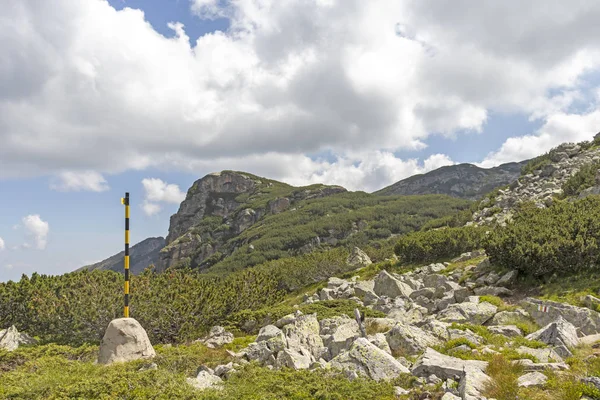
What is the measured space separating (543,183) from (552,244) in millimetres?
30325

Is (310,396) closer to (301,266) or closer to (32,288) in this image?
(32,288)

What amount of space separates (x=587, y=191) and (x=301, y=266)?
33.0 metres

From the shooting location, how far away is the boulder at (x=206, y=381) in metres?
9.47

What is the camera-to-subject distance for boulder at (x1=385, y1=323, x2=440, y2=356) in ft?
39.0

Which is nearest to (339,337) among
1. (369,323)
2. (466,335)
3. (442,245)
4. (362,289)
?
(369,323)

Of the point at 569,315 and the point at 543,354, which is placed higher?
the point at 543,354

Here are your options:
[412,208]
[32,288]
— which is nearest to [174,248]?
[412,208]

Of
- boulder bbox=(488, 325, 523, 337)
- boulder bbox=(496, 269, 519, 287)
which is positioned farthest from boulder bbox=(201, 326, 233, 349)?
boulder bbox=(496, 269, 519, 287)

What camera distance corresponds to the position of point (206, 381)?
32.5 ft

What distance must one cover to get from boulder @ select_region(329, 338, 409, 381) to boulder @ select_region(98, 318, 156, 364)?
7275mm

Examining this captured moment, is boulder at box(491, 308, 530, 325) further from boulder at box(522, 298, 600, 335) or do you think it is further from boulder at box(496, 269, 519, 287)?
boulder at box(496, 269, 519, 287)

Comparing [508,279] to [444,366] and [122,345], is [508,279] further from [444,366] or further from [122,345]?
[122,345]

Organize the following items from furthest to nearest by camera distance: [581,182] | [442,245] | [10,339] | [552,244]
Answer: [581,182] < [442,245] < [552,244] < [10,339]

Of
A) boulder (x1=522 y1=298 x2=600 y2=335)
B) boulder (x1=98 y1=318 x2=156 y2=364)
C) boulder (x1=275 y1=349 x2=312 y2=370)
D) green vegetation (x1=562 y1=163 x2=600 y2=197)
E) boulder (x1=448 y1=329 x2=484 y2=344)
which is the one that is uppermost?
green vegetation (x1=562 y1=163 x2=600 y2=197)
